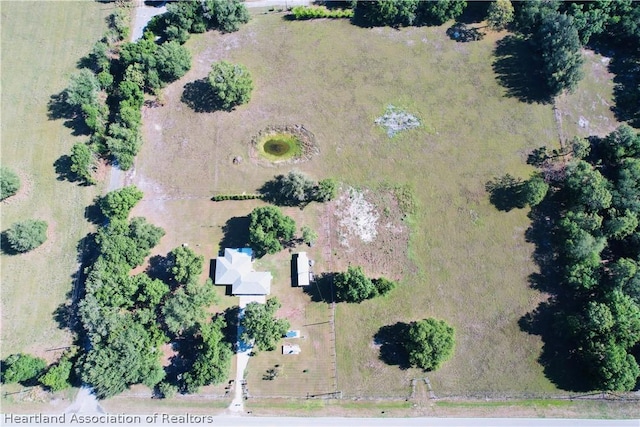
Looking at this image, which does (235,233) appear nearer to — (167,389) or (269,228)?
(269,228)

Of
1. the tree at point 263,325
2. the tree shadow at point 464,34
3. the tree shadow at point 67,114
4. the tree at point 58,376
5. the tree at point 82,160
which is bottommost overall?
the tree at point 58,376

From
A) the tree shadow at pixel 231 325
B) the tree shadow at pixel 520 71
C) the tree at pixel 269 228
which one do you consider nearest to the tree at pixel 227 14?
the tree at pixel 269 228

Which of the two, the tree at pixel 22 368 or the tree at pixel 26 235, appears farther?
the tree at pixel 26 235

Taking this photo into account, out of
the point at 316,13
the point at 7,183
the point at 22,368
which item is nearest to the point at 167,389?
the point at 22,368

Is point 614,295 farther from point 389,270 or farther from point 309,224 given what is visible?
point 309,224

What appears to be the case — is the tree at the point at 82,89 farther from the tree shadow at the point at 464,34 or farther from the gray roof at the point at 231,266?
the tree shadow at the point at 464,34

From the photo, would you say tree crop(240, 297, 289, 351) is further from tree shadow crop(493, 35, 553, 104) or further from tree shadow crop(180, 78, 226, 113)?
tree shadow crop(493, 35, 553, 104)
